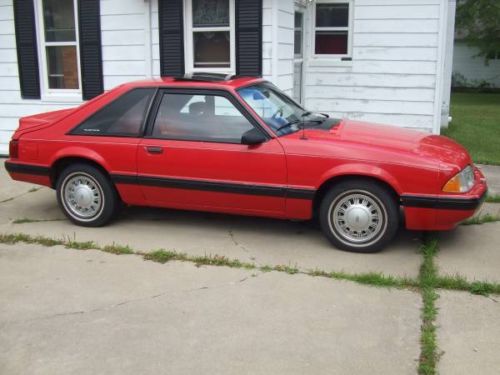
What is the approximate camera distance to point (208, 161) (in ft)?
17.8

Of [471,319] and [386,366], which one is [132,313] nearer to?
[386,366]

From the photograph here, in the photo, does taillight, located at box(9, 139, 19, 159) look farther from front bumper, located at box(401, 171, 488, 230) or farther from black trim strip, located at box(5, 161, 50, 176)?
front bumper, located at box(401, 171, 488, 230)

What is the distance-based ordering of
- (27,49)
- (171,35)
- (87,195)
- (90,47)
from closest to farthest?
(87,195) → (171,35) → (90,47) → (27,49)

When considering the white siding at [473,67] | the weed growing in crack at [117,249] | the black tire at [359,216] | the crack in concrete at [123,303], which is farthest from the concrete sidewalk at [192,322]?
the white siding at [473,67]

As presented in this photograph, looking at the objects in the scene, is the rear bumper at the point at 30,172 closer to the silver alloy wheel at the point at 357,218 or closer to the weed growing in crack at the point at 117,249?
the weed growing in crack at the point at 117,249

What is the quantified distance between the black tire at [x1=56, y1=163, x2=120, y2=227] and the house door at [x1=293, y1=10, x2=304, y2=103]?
4.80 metres

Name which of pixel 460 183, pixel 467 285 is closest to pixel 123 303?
pixel 467 285

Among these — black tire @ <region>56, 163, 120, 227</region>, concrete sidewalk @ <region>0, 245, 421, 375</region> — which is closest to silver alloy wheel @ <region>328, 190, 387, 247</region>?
concrete sidewalk @ <region>0, 245, 421, 375</region>

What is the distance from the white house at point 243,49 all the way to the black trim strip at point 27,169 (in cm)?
328

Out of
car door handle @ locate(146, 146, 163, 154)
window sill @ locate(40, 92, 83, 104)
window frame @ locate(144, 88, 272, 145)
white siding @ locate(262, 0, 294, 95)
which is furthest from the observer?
window sill @ locate(40, 92, 83, 104)

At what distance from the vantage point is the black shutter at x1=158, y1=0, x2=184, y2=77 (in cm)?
863

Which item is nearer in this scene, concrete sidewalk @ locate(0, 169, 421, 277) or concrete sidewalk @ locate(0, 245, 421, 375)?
concrete sidewalk @ locate(0, 245, 421, 375)

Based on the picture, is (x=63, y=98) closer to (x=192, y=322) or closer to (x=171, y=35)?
(x=171, y=35)

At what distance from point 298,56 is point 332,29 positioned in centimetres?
77
